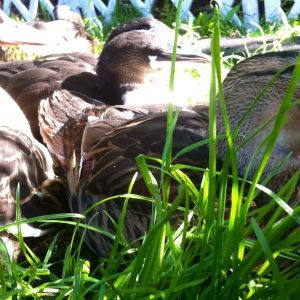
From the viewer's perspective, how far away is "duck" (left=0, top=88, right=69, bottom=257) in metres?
2.76

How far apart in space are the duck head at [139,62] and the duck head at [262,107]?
123 centimetres

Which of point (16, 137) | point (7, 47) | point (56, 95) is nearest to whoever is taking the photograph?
point (16, 137)

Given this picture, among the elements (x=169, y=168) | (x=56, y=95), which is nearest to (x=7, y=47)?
(x=56, y=95)

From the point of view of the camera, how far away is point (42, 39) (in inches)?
217

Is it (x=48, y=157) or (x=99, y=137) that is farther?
(x=48, y=157)

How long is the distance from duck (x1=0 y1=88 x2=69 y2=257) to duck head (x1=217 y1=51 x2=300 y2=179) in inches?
29.4

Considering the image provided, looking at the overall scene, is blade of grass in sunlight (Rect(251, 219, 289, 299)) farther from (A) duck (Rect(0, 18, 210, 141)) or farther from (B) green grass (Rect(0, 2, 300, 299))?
(A) duck (Rect(0, 18, 210, 141))

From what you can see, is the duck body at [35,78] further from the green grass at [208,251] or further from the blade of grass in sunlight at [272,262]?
the blade of grass in sunlight at [272,262]

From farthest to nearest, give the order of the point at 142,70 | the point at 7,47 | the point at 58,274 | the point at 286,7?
the point at 286,7, the point at 7,47, the point at 142,70, the point at 58,274

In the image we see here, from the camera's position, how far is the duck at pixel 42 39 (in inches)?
208

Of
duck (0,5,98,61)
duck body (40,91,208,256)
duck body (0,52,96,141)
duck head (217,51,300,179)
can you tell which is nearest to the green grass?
duck body (40,91,208,256)

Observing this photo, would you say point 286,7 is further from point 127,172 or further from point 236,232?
point 236,232

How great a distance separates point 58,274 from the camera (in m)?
2.64

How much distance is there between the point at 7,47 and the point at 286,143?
10.3 ft
